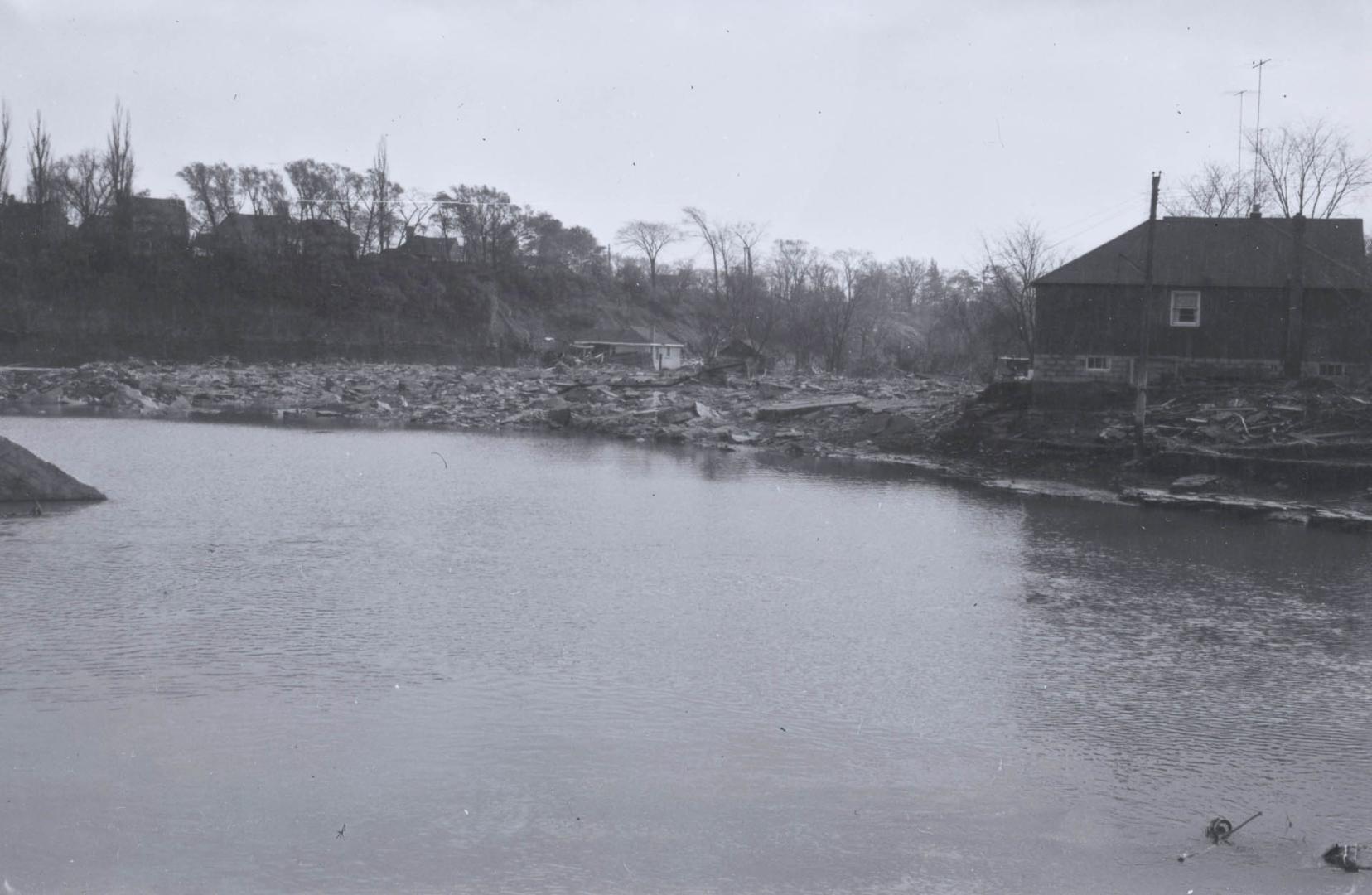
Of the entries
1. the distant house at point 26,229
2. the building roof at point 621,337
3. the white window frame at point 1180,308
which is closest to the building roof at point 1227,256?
the white window frame at point 1180,308

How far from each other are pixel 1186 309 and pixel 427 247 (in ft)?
232

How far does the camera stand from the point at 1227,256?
33438 mm

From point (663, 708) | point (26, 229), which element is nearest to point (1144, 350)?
point (663, 708)

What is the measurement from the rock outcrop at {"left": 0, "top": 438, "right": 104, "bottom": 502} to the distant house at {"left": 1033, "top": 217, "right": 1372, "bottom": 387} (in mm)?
24857

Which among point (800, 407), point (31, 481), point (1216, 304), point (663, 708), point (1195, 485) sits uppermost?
point (1216, 304)

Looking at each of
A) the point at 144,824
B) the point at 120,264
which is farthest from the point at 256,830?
the point at 120,264

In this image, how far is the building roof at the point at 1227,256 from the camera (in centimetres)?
3269

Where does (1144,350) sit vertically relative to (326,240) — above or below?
below

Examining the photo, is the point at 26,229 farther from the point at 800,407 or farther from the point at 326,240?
the point at 800,407

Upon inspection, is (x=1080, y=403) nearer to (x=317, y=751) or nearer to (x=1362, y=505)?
(x=1362, y=505)

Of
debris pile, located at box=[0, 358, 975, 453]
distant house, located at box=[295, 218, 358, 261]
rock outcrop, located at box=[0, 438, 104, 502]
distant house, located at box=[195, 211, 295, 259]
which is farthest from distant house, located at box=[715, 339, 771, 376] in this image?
rock outcrop, located at box=[0, 438, 104, 502]

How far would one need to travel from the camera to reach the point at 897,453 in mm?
33188

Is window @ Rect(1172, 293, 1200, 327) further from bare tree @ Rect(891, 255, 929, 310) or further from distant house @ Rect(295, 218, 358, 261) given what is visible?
bare tree @ Rect(891, 255, 929, 310)

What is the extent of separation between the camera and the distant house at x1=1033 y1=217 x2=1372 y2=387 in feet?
106
